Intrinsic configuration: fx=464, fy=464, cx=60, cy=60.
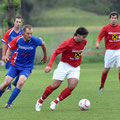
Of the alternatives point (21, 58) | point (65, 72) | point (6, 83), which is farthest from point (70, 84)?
point (6, 83)

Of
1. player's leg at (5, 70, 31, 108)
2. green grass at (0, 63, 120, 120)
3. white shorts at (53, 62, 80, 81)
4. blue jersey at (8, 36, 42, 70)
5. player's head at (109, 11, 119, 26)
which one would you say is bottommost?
green grass at (0, 63, 120, 120)

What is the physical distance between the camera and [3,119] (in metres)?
7.90

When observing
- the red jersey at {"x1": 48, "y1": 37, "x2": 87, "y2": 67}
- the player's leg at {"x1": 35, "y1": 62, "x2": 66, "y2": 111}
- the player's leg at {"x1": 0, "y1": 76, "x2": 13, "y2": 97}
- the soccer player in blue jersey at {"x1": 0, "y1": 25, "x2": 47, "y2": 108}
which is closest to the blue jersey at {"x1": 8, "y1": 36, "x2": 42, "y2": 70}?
the soccer player in blue jersey at {"x1": 0, "y1": 25, "x2": 47, "y2": 108}

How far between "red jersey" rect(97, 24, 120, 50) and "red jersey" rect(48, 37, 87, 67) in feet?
8.84

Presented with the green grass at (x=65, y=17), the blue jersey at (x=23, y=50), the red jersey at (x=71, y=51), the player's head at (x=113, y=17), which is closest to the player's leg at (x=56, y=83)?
the red jersey at (x=71, y=51)

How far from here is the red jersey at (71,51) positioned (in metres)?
8.70

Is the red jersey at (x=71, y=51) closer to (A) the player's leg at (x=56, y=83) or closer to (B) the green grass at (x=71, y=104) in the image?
(A) the player's leg at (x=56, y=83)

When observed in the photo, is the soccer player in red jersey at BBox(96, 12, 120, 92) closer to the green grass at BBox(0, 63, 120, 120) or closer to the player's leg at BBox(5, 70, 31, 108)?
the green grass at BBox(0, 63, 120, 120)

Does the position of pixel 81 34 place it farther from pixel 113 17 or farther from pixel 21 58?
pixel 113 17

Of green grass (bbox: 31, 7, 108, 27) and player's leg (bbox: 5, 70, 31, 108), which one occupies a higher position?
green grass (bbox: 31, 7, 108, 27)

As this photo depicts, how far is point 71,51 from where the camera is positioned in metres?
8.82

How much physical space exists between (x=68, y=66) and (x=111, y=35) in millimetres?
2905

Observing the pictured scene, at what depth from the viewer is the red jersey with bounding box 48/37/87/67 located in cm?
870

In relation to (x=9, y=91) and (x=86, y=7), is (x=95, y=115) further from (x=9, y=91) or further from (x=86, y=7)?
(x=86, y=7)
